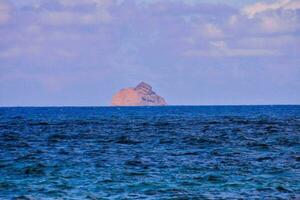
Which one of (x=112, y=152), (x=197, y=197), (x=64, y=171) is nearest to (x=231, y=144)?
(x=112, y=152)

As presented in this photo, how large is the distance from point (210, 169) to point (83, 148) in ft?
58.7

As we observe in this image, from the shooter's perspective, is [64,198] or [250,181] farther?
[250,181]

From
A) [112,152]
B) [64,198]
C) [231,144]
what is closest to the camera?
[64,198]

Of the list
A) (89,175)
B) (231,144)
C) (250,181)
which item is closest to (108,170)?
(89,175)

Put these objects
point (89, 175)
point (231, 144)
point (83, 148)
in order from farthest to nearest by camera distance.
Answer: point (231, 144), point (83, 148), point (89, 175)

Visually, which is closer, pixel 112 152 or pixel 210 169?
pixel 210 169

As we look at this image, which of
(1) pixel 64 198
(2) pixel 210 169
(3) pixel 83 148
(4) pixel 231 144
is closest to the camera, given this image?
(1) pixel 64 198

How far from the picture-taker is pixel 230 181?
97.9 ft

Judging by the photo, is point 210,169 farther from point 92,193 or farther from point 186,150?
point 186,150

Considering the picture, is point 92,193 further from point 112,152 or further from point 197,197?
point 112,152

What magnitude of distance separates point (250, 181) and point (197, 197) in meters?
5.14

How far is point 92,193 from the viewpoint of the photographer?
87.2 ft

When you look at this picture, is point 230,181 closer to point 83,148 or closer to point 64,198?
point 64,198

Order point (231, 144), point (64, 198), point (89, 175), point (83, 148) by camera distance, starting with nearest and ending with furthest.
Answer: point (64, 198), point (89, 175), point (83, 148), point (231, 144)
